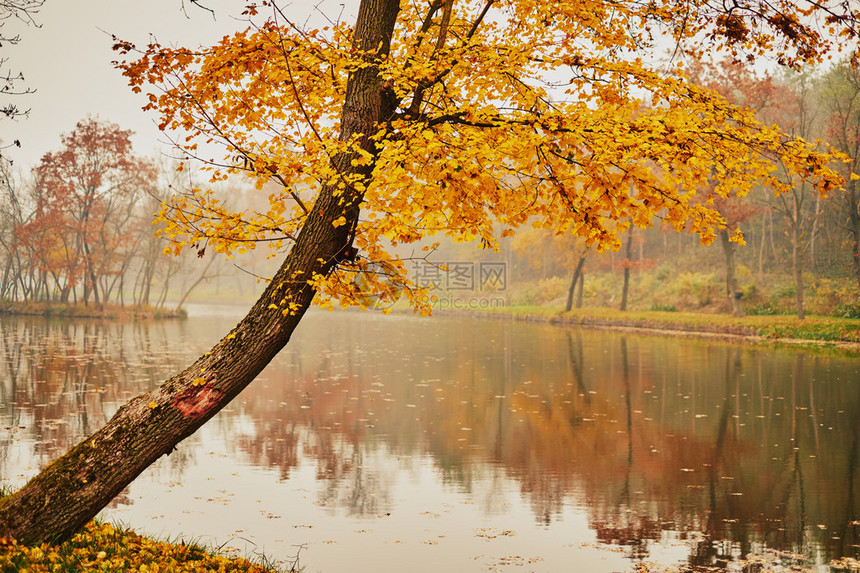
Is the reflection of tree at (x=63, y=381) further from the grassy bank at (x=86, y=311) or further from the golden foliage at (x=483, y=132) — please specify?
the grassy bank at (x=86, y=311)

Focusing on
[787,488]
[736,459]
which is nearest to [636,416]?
[736,459]

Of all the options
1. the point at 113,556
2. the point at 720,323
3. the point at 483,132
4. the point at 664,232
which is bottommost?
the point at 113,556

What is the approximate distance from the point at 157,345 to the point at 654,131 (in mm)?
26184

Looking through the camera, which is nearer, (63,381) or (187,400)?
(187,400)

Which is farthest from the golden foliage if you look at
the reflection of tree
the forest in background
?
the forest in background

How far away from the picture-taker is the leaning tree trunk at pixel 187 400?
224 inches

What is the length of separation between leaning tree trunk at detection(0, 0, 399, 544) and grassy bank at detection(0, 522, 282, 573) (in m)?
0.21

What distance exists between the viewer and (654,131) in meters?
5.31

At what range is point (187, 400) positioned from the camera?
588 cm

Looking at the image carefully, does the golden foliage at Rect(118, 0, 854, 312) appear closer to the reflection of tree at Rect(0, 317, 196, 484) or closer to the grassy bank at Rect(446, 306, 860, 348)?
the reflection of tree at Rect(0, 317, 196, 484)

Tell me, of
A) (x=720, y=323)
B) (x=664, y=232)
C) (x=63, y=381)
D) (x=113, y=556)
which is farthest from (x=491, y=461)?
(x=664, y=232)

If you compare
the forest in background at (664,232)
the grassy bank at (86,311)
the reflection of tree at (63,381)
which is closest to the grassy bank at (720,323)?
the forest in background at (664,232)

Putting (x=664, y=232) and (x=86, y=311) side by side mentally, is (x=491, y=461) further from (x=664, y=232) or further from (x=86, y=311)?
(x=86, y=311)

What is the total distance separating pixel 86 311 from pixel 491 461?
4016 centimetres
